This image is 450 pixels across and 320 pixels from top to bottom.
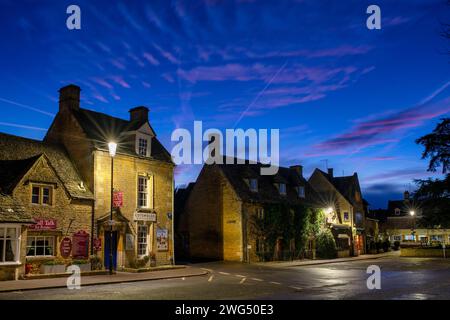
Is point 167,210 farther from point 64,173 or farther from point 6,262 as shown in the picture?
point 6,262

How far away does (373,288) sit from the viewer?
60.1 feet

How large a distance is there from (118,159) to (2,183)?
7.33 metres

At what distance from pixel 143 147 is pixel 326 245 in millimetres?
23617

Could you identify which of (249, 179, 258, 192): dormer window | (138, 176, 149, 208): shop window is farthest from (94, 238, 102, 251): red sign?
(249, 179, 258, 192): dormer window

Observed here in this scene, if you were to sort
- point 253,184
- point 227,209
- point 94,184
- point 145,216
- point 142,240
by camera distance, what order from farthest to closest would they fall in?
1. point 253,184
2. point 227,209
3. point 142,240
4. point 145,216
5. point 94,184

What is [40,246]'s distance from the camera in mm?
24766

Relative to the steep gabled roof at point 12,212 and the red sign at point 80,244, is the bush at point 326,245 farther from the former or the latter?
the steep gabled roof at point 12,212

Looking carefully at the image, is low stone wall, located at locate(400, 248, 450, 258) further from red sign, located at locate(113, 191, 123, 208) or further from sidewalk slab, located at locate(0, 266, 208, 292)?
red sign, located at locate(113, 191, 123, 208)

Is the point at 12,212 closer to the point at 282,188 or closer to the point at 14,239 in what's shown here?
the point at 14,239

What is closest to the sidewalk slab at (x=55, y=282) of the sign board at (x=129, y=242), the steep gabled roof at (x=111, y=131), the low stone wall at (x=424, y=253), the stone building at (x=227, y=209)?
the sign board at (x=129, y=242)

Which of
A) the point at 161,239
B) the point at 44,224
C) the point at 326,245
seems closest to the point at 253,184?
the point at 326,245

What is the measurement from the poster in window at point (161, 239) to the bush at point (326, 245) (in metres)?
19.9

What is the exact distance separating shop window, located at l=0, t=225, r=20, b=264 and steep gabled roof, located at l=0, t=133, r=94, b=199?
10.5 feet
